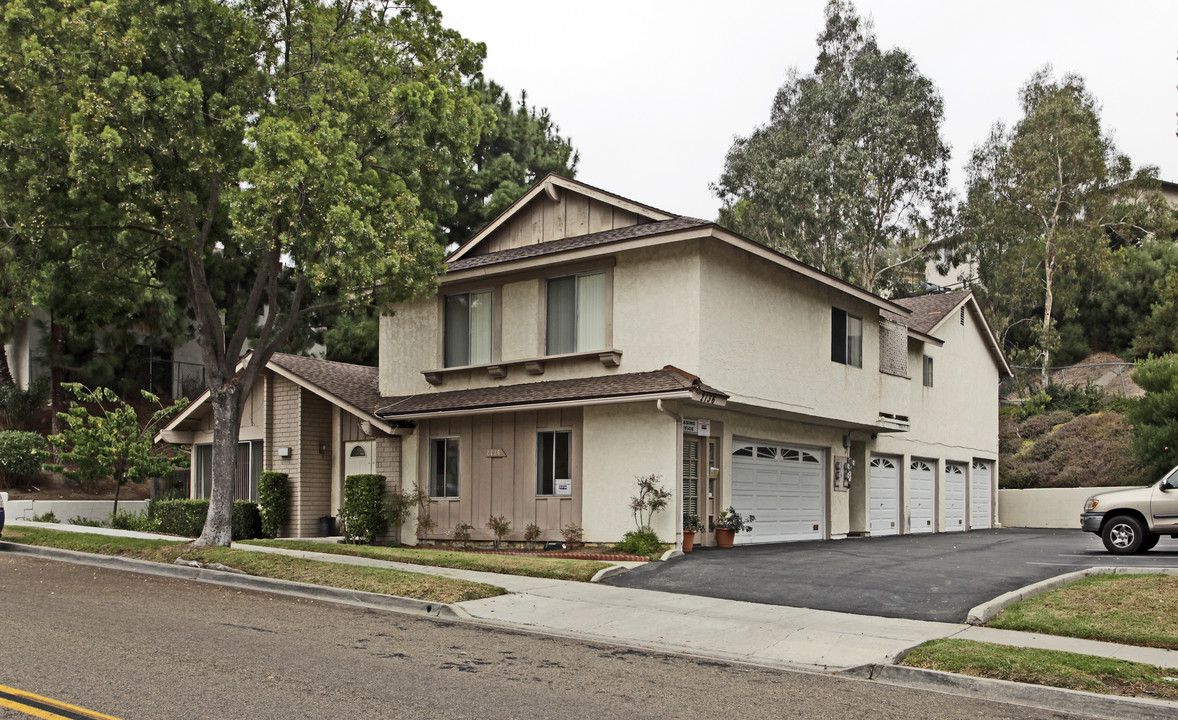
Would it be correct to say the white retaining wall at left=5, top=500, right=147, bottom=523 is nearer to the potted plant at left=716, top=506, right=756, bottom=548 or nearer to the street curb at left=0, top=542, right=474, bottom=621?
the street curb at left=0, top=542, right=474, bottom=621

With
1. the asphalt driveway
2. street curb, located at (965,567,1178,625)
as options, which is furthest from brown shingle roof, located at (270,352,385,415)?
street curb, located at (965,567,1178,625)

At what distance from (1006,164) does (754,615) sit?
38503 mm

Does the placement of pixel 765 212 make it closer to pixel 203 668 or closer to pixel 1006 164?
pixel 1006 164

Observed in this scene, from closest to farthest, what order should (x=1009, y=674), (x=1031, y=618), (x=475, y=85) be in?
(x=1009, y=674) → (x=1031, y=618) → (x=475, y=85)

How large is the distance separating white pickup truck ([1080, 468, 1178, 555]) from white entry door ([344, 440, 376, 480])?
15.2 metres

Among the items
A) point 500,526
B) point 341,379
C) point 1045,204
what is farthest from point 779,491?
point 1045,204

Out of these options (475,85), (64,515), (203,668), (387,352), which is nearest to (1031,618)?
(203,668)

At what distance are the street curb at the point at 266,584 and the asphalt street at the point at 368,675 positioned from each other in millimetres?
1025

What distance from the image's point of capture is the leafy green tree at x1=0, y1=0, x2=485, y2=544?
15.8 meters

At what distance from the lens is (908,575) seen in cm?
1562

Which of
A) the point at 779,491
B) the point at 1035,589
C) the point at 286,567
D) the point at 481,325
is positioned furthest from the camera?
the point at 779,491

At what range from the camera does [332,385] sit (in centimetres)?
2356

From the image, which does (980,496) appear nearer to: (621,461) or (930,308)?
(930,308)

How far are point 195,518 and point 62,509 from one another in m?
6.07
